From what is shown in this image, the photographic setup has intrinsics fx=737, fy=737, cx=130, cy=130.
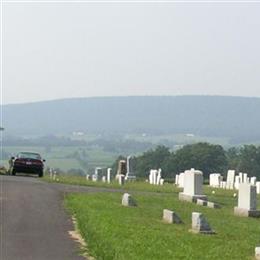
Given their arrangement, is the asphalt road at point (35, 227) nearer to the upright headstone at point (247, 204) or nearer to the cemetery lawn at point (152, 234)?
the cemetery lawn at point (152, 234)

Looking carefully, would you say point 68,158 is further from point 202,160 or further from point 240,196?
point 240,196

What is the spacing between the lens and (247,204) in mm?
19797

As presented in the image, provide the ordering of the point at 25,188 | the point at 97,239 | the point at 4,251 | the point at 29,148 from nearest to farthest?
the point at 4,251, the point at 97,239, the point at 25,188, the point at 29,148

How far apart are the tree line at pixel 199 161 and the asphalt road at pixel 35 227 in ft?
172

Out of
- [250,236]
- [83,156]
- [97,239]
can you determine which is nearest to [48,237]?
[97,239]

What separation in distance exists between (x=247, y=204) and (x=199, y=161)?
54.0m

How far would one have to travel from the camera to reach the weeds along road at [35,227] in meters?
10.8

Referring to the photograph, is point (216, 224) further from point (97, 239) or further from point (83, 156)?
point (83, 156)

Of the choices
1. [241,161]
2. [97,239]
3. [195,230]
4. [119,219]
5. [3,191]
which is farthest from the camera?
[241,161]

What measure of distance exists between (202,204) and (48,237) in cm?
963

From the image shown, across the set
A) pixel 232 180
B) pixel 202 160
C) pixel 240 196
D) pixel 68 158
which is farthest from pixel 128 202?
pixel 68 158

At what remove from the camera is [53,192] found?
21.6 m

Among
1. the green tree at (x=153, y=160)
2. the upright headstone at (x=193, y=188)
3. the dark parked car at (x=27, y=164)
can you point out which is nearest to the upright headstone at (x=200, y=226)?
the upright headstone at (x=193, y=188)

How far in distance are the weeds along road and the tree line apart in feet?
172
